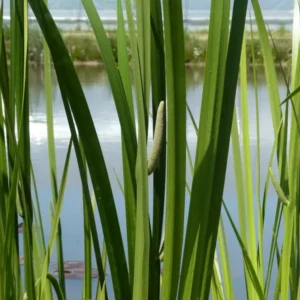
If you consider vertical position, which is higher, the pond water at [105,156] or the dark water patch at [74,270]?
the pond water at [105,156]

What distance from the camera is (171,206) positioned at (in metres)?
0.23

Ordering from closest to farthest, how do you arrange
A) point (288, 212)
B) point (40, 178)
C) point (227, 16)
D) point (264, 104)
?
point (227, 16) → point (288, 212) → point (40, 178) → point (264, 104)

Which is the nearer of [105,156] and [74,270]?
[74,270]

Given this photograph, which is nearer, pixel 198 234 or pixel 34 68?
pixel 198 234

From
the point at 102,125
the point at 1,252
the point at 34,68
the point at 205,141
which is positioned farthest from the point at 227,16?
the point at 34,68

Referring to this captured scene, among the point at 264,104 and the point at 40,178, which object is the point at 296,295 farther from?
the point at 264,104

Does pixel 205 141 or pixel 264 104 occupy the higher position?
pixel 205 141

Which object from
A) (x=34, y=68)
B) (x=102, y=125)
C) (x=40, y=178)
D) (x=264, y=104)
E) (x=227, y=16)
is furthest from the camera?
(x=34, y=68)

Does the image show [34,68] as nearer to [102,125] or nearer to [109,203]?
[102,125]

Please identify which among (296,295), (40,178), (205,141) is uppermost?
(205,141)

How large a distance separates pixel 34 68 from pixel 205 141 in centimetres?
591

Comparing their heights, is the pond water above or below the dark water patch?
above

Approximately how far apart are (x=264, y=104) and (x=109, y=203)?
11.4 ft

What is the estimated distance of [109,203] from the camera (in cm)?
23
